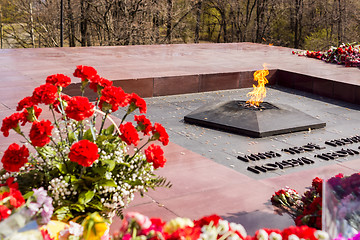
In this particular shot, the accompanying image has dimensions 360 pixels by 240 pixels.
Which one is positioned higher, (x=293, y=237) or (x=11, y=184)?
(x=293, y=237)

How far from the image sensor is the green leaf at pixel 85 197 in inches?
103

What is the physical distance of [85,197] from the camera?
8.59 ft

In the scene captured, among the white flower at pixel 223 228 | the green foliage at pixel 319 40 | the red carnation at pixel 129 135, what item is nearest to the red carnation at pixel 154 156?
the red carnation at pixel 129 135

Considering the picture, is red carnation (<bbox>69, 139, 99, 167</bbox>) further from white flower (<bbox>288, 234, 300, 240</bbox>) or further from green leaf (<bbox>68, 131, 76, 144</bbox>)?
white flower (<bbox>288, 234, 300, 240</bbox>)

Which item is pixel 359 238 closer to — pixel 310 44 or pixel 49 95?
pixel 49 95

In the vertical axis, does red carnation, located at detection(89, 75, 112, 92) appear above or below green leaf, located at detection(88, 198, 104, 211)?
above

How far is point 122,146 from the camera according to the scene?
288cm

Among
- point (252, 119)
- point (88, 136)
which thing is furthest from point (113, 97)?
point (252, 119)

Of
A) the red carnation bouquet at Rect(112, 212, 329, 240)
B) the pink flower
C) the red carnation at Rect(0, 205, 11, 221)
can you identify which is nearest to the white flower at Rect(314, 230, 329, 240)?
the red carnation bouquet at Rect(112, 212, 329, 240)

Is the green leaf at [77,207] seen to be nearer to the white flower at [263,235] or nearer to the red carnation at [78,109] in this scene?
the red carnation at [78,109]

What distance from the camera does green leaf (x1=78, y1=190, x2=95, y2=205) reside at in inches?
103

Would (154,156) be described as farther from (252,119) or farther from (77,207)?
(252,119)

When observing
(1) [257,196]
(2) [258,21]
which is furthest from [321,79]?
(2) [258,21]

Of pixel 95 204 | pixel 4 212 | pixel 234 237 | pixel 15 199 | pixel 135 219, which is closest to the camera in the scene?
pixel 135 219
